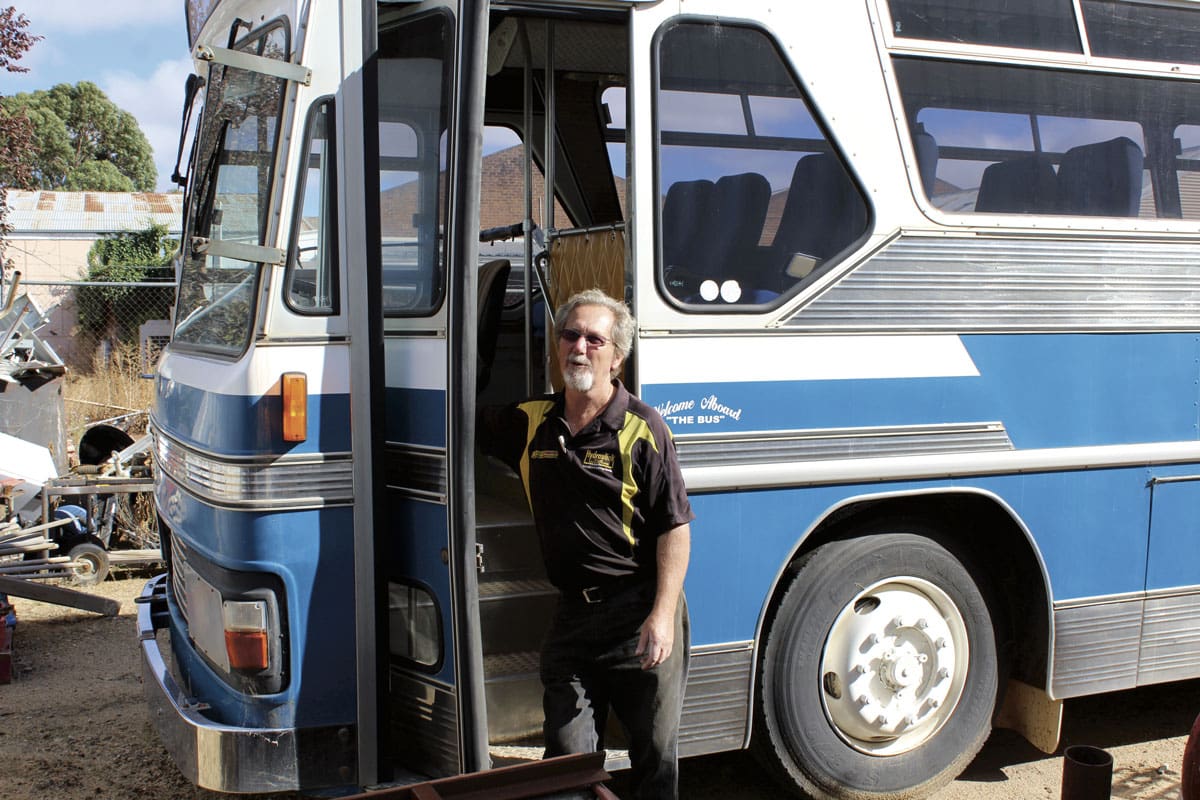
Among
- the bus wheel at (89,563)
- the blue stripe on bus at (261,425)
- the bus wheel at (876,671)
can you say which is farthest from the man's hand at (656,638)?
the bus wheel at (89,563)

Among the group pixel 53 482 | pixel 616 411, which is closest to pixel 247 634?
pixel 616 411

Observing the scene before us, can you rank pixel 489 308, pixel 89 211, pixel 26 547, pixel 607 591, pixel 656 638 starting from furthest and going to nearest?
pixel 89 211 → pixel 26 547 → pixel 489 308 → pixel 607 591 → pixel 656 638

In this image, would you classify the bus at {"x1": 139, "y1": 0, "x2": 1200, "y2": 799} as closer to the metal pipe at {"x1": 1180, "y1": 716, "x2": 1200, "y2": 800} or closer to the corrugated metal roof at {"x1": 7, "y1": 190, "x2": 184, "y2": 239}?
the metal pipe at {"x1": 1180, "y1": 716, "x2": 1200, "y2": 800}

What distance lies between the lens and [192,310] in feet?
13.6

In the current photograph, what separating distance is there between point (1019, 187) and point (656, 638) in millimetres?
2228

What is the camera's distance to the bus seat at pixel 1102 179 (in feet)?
13.4

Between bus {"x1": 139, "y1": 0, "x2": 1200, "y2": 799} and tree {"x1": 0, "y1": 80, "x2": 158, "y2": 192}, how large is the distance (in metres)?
50.2

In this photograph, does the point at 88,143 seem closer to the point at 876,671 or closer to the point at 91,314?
the point at 91,314

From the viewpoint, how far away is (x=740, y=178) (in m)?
3.65

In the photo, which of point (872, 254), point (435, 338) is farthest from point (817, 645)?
point (435, 338)

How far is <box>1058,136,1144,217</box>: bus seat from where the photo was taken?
407cm

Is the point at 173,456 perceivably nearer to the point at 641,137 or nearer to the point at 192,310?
the point at 192,310

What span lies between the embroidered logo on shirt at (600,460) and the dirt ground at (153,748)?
1.73 meters

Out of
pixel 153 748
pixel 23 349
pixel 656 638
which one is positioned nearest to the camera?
pixel 656 638
